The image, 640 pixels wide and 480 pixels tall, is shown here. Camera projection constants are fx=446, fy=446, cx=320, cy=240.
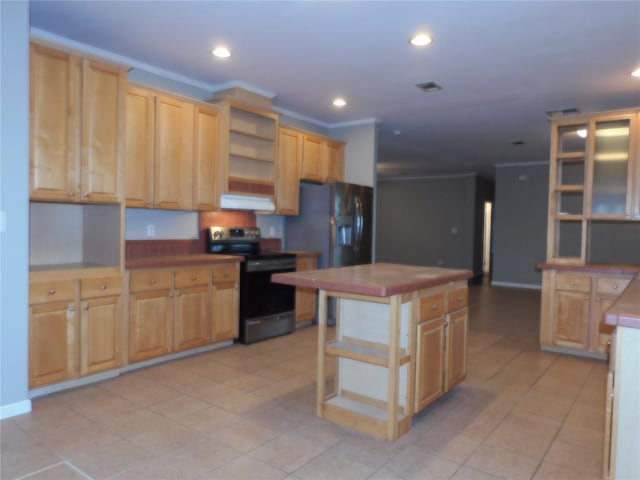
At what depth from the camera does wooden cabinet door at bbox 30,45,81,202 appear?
296 centimetres

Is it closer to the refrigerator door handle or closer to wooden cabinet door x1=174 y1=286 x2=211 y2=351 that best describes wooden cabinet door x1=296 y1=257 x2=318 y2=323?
the refrigerator door handle

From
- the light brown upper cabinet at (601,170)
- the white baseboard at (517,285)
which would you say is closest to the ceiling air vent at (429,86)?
the light brown upper cabinet at (601,170)

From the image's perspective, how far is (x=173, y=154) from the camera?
13.3ft

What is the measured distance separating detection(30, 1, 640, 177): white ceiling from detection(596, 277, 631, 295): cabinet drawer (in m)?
1.88

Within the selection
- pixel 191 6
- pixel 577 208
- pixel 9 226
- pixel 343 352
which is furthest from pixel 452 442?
pixel 577 208

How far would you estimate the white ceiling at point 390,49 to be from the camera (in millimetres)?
2975

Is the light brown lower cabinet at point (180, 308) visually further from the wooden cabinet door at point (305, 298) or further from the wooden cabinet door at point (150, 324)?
the wooden cabinet door at point (305, 298)

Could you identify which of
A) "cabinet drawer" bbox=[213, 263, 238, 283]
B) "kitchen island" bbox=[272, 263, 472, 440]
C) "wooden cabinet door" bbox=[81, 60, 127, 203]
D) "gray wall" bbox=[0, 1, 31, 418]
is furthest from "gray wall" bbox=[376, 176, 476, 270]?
"gray wall" bbox=[0, 1, 31, 418]

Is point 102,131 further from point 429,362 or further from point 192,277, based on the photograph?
point 429,362

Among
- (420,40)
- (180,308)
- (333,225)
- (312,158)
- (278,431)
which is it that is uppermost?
(420,40)

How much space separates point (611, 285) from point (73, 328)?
4.59m

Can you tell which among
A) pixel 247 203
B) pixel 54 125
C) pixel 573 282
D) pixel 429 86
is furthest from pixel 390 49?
pixel 573 282

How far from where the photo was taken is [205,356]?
4.07m

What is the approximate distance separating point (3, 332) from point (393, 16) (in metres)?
3.21
